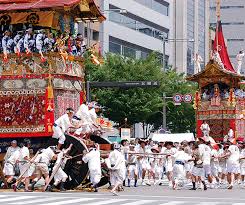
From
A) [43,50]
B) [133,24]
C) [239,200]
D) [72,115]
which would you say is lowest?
[239,200]

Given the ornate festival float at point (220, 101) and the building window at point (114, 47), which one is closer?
the ornate festival float at point (220, 101)

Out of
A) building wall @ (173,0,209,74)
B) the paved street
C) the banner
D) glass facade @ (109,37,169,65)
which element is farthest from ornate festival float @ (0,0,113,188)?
building wall @ (173,0,209,74)

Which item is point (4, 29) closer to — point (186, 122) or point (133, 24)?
point (186, 122)

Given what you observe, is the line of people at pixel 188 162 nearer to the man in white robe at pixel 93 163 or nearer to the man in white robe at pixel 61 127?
the man in white robe at pixel 93 163

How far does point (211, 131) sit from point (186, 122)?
14284 millimetres

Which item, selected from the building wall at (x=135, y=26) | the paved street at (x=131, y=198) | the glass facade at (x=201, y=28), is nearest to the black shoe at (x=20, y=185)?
the paved street at (x=131, y=198)

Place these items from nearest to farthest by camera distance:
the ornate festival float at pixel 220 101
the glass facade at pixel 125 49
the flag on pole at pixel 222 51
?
1. the ornate festival float at pixel 220 101
2. the flag on pole at pixel 222 51
3. the glass facade at pixel 125 49

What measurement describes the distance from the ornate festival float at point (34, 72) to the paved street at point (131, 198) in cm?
251

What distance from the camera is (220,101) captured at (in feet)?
140

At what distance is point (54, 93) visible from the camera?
76.5ft

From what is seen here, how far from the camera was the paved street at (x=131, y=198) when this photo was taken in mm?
18609

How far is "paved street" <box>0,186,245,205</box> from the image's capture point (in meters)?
18.6

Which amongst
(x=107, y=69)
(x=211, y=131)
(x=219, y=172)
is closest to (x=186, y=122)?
(x=107, y=69)

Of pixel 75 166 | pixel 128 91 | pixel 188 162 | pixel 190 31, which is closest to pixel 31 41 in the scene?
pixel 75 166
